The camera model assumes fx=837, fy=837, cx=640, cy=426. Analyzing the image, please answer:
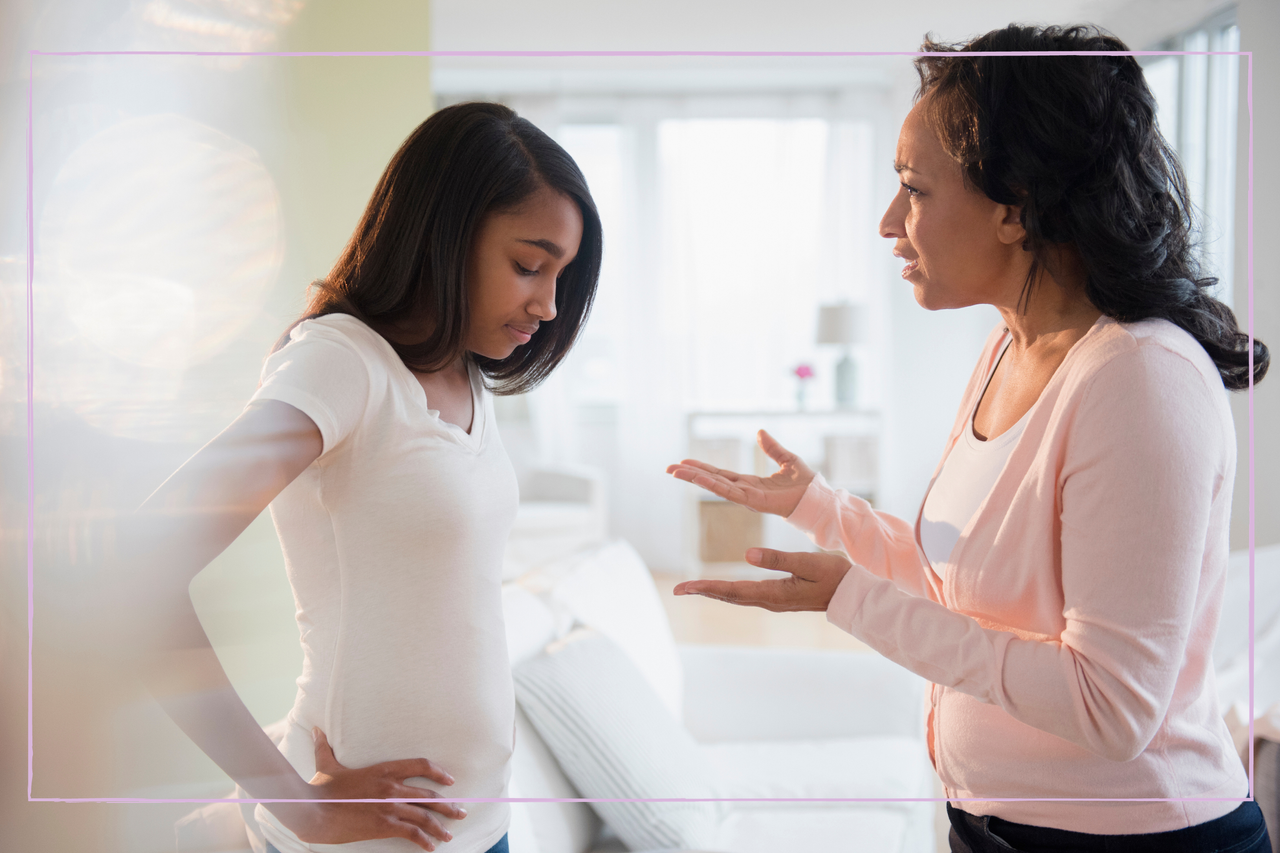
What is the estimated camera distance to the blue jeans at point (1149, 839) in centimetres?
74

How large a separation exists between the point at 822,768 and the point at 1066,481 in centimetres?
127

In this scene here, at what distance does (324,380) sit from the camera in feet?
2.10

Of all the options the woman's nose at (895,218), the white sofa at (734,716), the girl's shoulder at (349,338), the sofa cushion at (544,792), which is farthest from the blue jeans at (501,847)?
the woman's nose at (895,218)

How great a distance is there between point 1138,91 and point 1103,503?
36cm

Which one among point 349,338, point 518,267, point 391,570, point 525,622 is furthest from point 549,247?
point 525,622

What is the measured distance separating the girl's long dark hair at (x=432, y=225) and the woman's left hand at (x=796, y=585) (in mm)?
326

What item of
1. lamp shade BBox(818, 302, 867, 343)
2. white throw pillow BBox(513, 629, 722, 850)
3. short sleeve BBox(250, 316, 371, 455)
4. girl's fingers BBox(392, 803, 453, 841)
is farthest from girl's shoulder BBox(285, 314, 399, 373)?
white throw pillow BBox(513, 629, 722, 850)

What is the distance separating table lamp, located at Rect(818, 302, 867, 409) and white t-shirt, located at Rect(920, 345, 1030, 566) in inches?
12.6

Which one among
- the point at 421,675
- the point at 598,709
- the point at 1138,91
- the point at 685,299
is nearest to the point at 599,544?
the point at 598,709

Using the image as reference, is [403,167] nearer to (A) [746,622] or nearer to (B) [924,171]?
(B) [924,171]

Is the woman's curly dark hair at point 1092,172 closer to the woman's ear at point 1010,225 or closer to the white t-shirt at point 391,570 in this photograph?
the woman's ear at point 1010,225

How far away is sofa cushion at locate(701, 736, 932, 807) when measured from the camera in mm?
1620

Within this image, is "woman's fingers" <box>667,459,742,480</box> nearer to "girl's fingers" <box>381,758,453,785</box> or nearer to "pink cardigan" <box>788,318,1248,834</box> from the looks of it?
"pink cardigan" <box>788,318,1248,834</box>

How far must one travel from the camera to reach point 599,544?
1.28 metres
